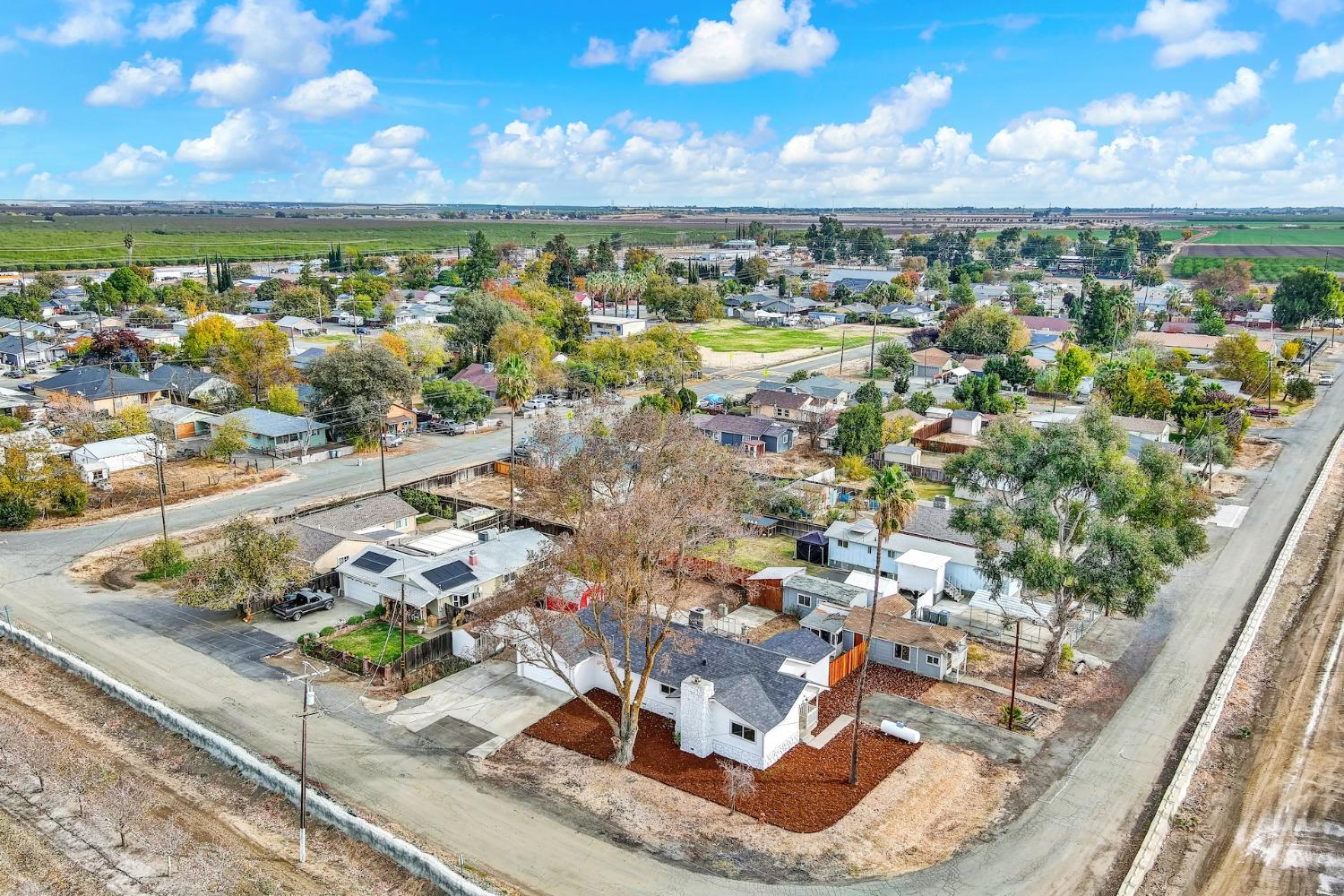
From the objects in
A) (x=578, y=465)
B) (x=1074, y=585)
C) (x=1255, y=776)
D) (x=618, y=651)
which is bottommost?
(x=1255, y=776)

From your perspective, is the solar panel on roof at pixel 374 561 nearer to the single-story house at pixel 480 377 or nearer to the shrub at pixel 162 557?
the shrub at pixel 162 557

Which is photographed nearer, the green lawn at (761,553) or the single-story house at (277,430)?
the green lawn at (761,553)

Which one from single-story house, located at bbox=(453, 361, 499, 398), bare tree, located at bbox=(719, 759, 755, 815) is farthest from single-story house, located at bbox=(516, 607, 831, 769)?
single-story house, located at bbox=(453, 361, 499, 398)

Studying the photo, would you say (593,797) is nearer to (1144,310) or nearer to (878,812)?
(878,812)

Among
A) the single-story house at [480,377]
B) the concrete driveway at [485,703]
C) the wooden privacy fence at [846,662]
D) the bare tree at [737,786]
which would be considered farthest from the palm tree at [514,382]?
the bare tree at [737,786]

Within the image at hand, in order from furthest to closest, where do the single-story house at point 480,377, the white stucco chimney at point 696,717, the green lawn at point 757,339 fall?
the green lawn at point 757,339 < the single-story house at point 480,377 < the white stucco chimney at point 696,717

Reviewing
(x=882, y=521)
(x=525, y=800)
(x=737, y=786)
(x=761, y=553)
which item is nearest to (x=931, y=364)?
(x=761, y=553)

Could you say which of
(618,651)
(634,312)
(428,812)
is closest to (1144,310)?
(634,312)
